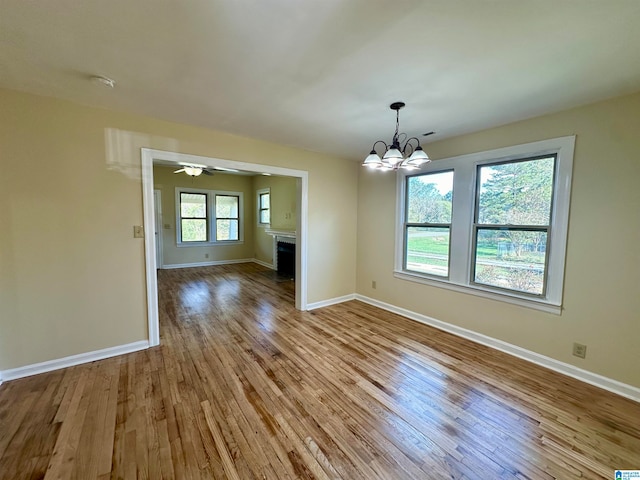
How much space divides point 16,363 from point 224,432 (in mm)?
2201

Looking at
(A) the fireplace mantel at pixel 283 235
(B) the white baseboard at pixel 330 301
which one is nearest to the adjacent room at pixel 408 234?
(B) the white baseboard at pixel 330 301

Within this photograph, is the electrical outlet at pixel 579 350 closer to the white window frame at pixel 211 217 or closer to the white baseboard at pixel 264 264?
the white baseboard at pixel 264 264

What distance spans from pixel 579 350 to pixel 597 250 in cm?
97

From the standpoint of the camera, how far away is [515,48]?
163cm

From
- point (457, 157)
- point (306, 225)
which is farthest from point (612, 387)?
point (306, 225)

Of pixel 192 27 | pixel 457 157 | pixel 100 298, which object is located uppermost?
pixel 192 27

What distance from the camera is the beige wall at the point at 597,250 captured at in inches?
87.3

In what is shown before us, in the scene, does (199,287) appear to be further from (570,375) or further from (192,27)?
(570,375)

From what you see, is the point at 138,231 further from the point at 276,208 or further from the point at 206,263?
the point at 206,263

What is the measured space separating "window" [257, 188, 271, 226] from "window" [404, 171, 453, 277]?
4748 millimetres

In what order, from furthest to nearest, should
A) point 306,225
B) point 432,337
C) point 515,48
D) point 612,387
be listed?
point 306,225 < point 432,337 < point 612,387 < point 515,48

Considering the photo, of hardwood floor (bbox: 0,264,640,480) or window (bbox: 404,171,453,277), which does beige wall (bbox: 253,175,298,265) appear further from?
hardwood floor (bbox: 0,264,640,480)

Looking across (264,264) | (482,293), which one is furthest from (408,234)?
(264,264)

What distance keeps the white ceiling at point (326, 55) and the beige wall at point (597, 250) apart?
0.23 meters
